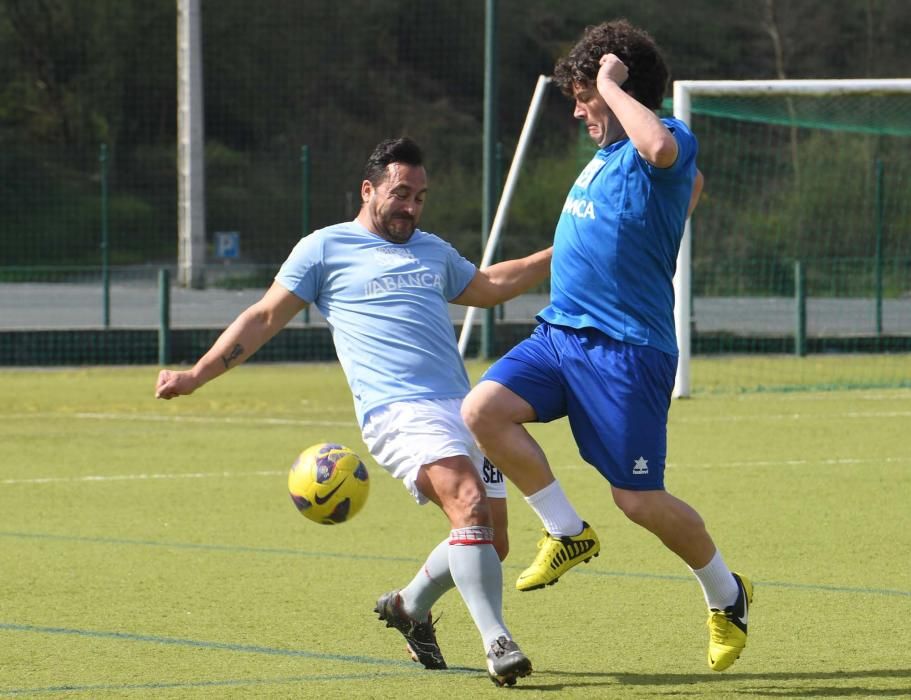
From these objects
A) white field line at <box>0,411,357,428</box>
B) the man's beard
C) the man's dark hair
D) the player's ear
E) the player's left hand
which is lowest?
white field line at <box>0,411,357,428</box>

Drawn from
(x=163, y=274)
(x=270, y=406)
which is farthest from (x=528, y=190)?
(x=270, y=406)

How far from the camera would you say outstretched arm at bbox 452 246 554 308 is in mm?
6168

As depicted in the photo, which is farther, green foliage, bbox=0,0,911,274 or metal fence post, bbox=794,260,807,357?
green foliage, bbox=0,0,911,274

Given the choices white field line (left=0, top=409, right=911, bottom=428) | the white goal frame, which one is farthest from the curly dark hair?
the white goal frame

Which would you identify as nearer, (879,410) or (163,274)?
(879,410)

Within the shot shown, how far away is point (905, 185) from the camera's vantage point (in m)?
27.1

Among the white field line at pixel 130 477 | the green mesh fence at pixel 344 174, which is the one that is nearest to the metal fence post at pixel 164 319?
the green mesh fence at pixel 344 174

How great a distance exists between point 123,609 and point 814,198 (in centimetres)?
2432

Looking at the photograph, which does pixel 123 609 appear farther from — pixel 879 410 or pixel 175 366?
pixel 175 366

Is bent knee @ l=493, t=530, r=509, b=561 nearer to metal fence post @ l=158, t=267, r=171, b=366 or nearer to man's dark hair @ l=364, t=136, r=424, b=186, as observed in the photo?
man's dark hair @ l=364, t=136, r=424, b=186

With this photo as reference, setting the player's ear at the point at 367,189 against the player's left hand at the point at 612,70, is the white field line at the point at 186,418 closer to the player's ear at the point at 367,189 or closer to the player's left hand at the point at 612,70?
the player's ear at the point at 367,189

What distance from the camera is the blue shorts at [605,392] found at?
550 centimetres

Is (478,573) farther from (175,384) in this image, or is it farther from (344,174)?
(344,174)

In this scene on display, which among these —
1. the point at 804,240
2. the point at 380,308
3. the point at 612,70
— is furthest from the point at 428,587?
the point at 804,240
